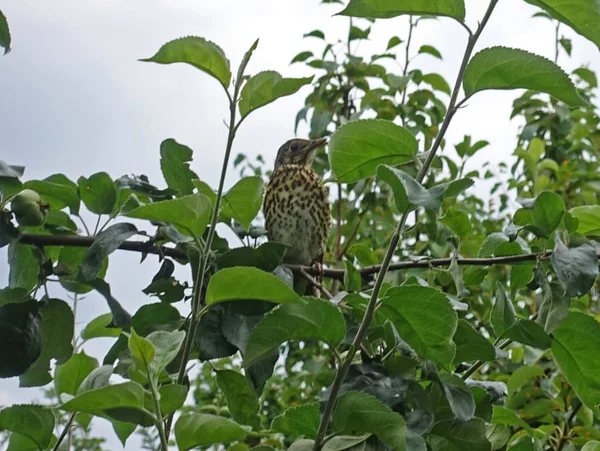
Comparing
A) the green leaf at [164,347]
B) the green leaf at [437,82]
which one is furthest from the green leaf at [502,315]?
the green leaf at [437,82]

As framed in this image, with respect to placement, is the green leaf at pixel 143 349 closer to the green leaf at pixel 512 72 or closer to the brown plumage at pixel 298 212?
the green leaf at pixel 512 72

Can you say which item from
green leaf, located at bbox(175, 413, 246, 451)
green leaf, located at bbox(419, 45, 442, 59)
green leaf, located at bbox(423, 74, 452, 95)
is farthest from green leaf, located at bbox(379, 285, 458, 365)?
green leaf, located at bbox(419, 45, 442, 59)

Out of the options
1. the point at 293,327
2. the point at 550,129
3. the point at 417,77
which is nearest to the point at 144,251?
the point at 293,327

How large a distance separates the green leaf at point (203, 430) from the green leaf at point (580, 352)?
24.4 inches

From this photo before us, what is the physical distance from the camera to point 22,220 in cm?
144

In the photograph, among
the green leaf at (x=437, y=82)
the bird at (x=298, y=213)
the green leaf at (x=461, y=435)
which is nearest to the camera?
the green leaf at (x=461, y=435)

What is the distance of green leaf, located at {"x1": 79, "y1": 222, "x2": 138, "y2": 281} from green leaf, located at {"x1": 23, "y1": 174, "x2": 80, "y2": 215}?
0.22m

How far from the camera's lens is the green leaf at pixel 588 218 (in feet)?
4.82

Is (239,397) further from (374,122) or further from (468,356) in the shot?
(374,122)

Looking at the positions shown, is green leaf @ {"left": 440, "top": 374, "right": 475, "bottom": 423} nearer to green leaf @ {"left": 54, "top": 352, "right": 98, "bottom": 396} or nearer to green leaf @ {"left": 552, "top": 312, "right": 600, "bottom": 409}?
green leaf @ {"left": 552, "top": 312, "right": 600, "bottom": 409}

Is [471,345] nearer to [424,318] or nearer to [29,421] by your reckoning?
[424,318]

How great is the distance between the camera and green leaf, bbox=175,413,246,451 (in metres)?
0.96

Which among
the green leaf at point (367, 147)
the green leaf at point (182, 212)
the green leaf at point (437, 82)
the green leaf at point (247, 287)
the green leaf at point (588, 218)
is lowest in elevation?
the green leaf at point (247, 287)

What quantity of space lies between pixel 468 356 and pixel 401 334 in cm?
16
